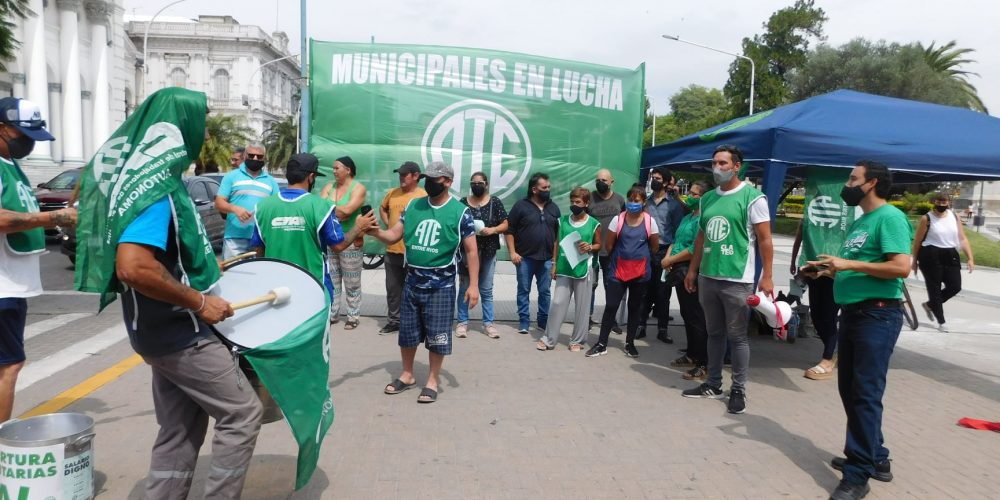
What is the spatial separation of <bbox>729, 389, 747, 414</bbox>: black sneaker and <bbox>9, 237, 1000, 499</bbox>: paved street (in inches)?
3.9

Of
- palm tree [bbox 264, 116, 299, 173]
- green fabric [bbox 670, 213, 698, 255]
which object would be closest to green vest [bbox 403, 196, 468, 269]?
green fabric [bbox 670, 213, 698, 255]

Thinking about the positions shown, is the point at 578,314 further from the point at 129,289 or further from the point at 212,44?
the point at 212,44

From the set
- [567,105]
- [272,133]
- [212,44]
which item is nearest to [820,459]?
[567,105]

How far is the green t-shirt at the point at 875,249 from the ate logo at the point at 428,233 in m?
2.76

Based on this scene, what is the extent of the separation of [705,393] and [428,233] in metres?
2.59

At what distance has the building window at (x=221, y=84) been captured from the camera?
6825cm

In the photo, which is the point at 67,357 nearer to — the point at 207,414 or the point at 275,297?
the point at 207,414

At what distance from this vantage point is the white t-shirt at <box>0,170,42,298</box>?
3.54m

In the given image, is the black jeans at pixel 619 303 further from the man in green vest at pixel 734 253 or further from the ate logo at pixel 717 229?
the ate logo at pixel 717 229

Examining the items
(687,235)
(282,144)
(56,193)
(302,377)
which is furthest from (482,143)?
(282,144)

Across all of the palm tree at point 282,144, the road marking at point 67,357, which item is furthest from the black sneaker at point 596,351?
the palm tree at point 282,144

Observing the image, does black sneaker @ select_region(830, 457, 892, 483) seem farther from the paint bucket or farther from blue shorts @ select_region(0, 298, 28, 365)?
blue shorts @ select_region(0, 298, 28, 365)

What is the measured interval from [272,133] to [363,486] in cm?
5864

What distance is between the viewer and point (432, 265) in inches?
208
